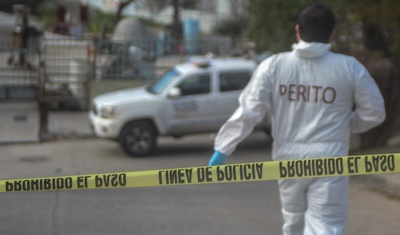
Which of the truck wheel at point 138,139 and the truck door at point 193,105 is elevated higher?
the truck door at point 193,105

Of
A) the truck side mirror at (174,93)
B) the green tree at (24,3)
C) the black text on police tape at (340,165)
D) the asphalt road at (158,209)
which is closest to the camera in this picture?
the black text on police tape at (340,165)

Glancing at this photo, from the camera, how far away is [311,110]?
13.8 feet

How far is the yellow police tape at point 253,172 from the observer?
3.93m

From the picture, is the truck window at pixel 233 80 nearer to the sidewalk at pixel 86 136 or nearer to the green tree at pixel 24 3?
the sidewalk at pixel 86 136

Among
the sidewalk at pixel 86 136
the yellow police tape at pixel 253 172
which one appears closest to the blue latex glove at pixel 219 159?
the yellow police tape at pixel 253 172

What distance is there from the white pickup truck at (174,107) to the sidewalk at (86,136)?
200 centimetres

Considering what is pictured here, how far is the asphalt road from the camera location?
A: 6535 mm

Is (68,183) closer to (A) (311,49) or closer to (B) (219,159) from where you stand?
(B) (219,159)

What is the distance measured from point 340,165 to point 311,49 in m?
0.76

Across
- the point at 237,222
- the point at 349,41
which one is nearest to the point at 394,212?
the point at 237,222

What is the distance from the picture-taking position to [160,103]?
11.1m

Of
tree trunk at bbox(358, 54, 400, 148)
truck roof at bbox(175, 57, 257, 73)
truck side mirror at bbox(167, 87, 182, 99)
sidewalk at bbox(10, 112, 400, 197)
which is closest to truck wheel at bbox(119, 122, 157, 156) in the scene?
truck side mirror at bbox(167, 87, 182, 99)

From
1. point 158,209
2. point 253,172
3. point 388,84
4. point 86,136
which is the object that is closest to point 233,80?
point 388,84

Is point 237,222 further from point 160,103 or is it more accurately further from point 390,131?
point 160,103
